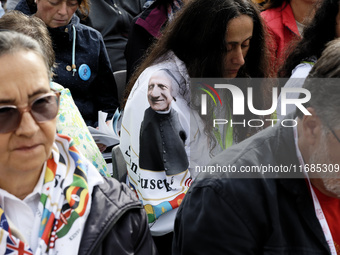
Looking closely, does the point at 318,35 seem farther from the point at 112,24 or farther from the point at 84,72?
the point at 112,24

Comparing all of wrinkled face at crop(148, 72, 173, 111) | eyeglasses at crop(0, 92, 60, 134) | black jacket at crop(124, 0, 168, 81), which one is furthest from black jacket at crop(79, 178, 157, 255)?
black jacket at crop(124, 0, 168, 81)

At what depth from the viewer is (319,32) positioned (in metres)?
3.34

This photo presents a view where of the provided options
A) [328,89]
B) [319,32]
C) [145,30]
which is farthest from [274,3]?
[328,89]

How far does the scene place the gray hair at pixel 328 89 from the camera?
1.77 metres

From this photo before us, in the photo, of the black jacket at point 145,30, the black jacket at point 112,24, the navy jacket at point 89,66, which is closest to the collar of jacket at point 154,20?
the black jacket at point 145,30

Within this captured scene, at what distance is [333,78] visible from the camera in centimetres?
177

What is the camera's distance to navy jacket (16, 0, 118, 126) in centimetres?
Result: 378

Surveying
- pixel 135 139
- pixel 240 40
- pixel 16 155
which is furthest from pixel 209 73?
pixel 16 155

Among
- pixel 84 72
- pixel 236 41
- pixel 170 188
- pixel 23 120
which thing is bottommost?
pixel 170 188

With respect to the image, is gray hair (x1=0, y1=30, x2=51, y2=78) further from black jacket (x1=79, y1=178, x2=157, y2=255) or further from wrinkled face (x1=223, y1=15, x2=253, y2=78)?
wrinkled face (x1=223, y1=15, x2=253, y2=78)

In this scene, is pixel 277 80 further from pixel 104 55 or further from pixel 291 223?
pixel 291 223

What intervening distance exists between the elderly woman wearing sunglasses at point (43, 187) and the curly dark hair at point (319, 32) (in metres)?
1.79

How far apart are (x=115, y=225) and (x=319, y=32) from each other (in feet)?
6.58

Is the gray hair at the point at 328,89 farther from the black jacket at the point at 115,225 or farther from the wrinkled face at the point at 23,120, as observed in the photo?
the wrinkled face at the point at 23,120
